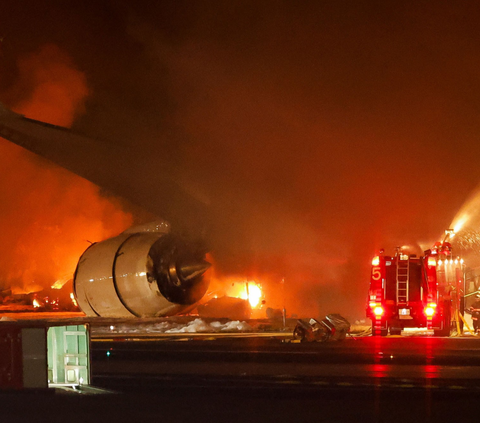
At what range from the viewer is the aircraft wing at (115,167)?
81.5 feet

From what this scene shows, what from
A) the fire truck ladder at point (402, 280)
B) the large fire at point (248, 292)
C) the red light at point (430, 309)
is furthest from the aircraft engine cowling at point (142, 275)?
the red light at point (430, 309)

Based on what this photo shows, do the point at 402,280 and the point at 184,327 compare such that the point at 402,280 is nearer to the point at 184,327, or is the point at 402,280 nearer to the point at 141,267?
the point at 184,327

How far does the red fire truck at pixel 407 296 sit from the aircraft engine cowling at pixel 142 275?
15.9 feet

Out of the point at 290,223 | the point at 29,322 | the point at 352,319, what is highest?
the point at 290,223

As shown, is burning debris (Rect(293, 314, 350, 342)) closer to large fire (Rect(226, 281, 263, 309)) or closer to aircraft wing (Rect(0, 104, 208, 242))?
aircraft wing (Rect(0, 104, 208, 242))

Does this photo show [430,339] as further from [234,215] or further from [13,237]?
[13,237]

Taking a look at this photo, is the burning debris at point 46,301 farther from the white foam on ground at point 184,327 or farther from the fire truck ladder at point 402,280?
the fire truck ladder at point 402,280

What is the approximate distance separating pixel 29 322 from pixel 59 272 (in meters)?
27.7

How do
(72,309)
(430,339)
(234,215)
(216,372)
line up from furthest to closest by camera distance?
1. (72,309)
2. (234,215)
3. (430,339)
4. (216,372)

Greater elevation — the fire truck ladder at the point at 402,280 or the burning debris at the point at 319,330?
the fire truck ladder at the point at 402,280

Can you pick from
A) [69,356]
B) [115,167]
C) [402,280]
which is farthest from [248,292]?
[69,356]

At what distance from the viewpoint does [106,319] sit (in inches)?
882

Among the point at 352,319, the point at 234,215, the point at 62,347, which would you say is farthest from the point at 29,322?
the point at 352,319

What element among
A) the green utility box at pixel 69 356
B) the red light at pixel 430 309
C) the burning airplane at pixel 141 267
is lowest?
the red light at pixel 430 309
